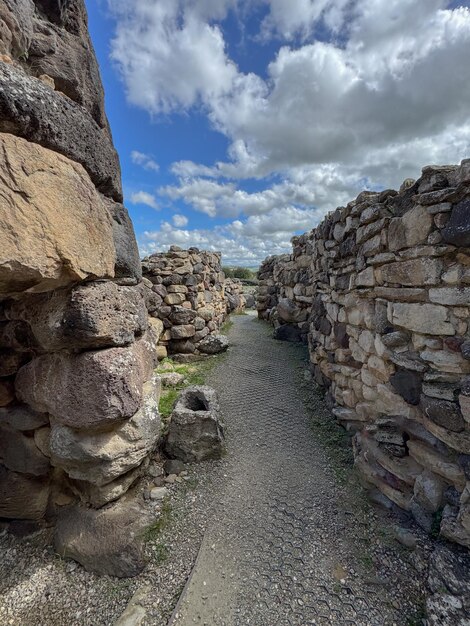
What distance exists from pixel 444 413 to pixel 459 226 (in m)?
1.30

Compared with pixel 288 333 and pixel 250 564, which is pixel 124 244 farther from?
pixel 288 333

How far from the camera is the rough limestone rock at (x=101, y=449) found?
6.31 ft

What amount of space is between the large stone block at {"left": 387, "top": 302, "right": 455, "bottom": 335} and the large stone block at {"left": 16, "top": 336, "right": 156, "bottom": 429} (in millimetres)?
2161

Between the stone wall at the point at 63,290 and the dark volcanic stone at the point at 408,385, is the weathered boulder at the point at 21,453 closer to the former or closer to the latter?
the stone wall at the point at 63,290

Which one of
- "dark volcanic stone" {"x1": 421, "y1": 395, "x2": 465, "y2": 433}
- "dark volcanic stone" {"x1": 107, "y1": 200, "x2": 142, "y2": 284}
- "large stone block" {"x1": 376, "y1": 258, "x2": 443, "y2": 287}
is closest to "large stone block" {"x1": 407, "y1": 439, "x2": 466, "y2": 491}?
"dark volcanic stone" {"x1": 421, "y1": 395, "x2": 465, "y2": 433}

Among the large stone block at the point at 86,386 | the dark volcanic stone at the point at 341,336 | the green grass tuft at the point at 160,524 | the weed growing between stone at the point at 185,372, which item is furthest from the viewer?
the weed growing between stone at the point at 185,372

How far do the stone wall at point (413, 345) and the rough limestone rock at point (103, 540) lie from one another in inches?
81.6

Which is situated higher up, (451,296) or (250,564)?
(451,296)

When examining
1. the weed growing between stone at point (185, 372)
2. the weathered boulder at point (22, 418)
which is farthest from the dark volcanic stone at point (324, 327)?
the weathered boulder at point (22, 418)

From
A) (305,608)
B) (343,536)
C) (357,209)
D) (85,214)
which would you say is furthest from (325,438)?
(85,214)

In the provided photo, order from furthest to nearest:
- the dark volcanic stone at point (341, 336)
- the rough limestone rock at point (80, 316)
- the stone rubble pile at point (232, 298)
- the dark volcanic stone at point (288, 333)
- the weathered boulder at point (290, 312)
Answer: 1. the stone rubble pile at point (232, 298)
2. the dark volcanic stone at point (288, 333)
3. the weathered boulder at point (290, 312)
4. the dark volcanic stone at point (341, 336)
5. the rough limestone rock at point (80, 316)

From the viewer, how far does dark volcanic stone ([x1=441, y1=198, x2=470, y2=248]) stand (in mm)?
1904

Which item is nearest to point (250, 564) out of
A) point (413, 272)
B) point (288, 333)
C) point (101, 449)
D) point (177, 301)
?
point (101, 449)

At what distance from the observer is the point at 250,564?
207cm
